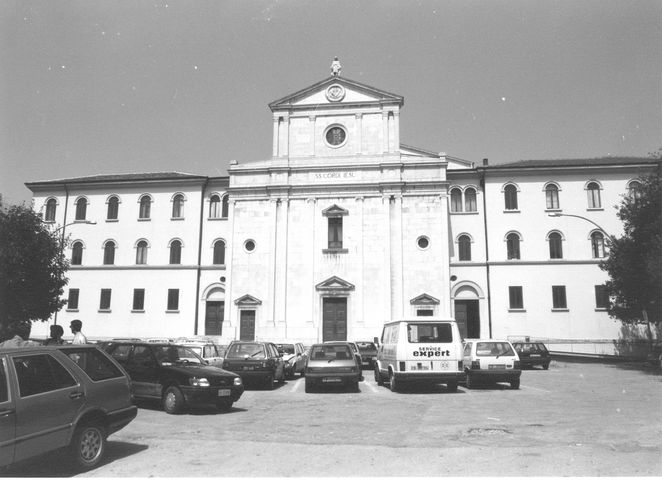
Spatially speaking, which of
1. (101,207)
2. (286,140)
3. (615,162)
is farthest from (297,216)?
(615,162)

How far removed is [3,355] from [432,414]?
322 inches

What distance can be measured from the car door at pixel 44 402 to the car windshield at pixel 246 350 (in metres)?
10.5

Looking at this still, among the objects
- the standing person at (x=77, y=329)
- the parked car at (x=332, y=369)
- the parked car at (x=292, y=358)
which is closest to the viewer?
the standing person at (x=77, y=329)

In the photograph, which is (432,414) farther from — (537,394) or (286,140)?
(286,140)

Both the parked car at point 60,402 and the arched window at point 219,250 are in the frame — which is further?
the arched window at point 219,250

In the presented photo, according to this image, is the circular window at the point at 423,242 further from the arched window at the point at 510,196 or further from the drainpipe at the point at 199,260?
the drainpipe at the point at 199,260

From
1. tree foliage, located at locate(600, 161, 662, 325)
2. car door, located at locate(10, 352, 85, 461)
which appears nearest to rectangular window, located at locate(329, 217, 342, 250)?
tree foliage, located at locate(600, 161, 662, 325)

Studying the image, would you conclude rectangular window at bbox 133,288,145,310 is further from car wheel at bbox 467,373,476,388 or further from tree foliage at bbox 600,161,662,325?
tree foliage at bbox 600,161,662,325

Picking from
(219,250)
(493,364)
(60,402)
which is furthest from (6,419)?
(219,250)

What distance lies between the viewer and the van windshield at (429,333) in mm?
15727

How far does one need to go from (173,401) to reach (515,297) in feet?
96.5

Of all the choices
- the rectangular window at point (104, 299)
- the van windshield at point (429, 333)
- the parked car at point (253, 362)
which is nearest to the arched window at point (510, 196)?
the van windshield at point (429, 333)

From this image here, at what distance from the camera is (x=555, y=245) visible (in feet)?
121

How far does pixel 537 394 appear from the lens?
50.7 feet
